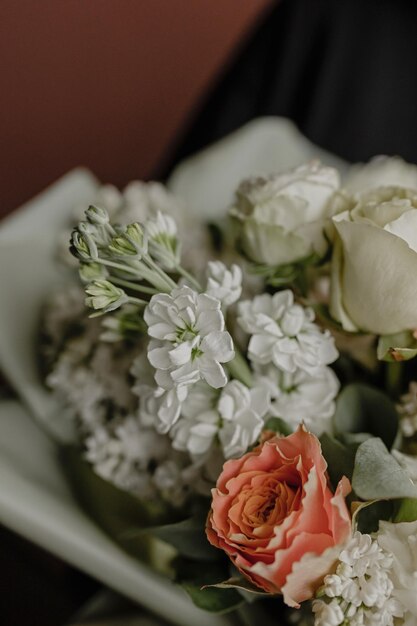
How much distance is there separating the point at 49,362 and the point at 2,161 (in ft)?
2.02

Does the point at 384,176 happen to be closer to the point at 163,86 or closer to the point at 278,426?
the point at 278,426

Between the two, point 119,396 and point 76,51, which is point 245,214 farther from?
point 76,51

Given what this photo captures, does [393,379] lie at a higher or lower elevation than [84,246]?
lower

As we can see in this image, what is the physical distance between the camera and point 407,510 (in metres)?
0.37

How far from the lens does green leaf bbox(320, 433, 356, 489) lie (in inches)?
15.7

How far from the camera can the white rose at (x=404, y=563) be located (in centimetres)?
35

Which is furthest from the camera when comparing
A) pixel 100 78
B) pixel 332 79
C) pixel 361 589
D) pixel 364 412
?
pixel 100 78

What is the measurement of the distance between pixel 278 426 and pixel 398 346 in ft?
0.27

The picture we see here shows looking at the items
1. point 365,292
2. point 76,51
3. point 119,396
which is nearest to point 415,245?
point 365,292

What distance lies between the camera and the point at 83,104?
116cm

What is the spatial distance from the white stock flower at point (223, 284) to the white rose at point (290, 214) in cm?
4

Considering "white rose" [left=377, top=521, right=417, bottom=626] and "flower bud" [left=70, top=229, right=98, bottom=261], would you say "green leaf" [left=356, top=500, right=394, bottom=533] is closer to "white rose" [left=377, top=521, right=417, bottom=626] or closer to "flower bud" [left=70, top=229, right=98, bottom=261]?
"white rose" [left=377, top=521, right=417, bottom=626]

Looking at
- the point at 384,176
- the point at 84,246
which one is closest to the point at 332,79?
the point at 384,176

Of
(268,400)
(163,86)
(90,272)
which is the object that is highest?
(90,272)
